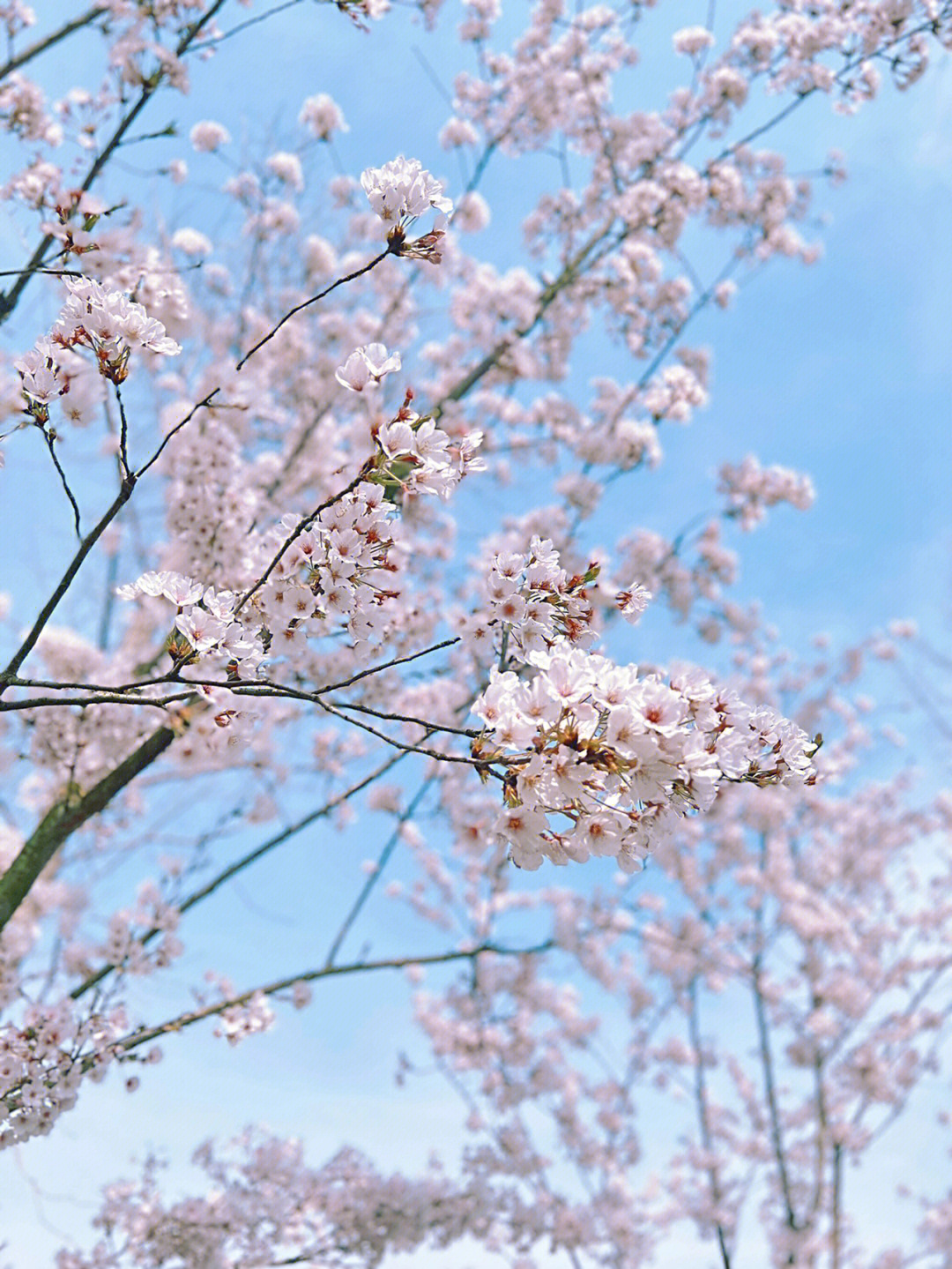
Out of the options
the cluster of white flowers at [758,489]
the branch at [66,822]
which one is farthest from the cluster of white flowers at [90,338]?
the cluster of white flowers at [758,489]

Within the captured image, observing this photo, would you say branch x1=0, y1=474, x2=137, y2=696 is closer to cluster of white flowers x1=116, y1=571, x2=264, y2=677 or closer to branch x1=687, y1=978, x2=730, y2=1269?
cluster of white flowers x1=116, y1=571, x2=264, y2=677

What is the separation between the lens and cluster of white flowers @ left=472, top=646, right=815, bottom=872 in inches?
63.2

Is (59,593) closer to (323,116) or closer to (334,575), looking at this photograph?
(334,575)

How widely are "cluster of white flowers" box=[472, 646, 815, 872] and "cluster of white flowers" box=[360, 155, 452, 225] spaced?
3.67 feet

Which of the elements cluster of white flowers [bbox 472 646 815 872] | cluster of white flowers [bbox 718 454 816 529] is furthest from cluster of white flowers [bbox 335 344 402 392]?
cluster of white flowers [bbox 718 454 816 529]

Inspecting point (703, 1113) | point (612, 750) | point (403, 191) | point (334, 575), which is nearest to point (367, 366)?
point (403, 191)

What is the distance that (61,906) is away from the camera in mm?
8477

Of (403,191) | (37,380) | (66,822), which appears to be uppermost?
(403,191)

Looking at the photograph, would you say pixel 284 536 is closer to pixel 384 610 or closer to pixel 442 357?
pixel 384 610

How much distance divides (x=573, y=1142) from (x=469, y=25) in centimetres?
1168

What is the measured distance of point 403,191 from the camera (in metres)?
1.91

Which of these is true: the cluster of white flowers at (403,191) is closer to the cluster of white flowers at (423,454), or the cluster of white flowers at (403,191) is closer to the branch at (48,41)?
the cluster of white flowers at (423,454)

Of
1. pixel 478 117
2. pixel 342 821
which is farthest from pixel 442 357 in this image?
pixel 342 821

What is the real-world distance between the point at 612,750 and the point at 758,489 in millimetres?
6163
